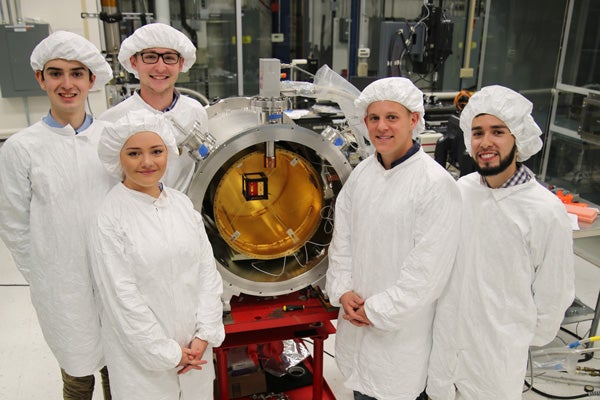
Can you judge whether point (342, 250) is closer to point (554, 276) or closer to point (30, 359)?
point (554, 276)

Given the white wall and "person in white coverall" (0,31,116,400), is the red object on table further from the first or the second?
the white wall

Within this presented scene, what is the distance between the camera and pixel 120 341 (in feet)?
4.55

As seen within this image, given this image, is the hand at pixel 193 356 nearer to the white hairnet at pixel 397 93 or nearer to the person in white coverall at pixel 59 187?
the person in white coverall at pixel 59 187

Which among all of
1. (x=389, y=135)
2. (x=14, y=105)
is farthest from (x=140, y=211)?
(x=14, y=105)

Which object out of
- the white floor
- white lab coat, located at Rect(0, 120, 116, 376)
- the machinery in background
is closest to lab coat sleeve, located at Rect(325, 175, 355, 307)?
white lab coat, located at Rect(0, 120, 116, 376)

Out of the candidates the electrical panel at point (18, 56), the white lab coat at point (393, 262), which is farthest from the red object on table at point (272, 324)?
the electrical panel at point (18, 56)

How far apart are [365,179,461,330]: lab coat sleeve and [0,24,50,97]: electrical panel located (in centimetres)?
326

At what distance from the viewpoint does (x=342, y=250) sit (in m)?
1.62

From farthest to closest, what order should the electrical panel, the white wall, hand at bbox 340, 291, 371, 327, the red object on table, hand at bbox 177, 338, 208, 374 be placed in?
the white wall
the electrical panel
the red object on table
hand at bbox 340, 291, 371, 327
hand at bbox 177, 338, 208, 374

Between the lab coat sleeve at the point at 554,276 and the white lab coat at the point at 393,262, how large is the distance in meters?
0.24

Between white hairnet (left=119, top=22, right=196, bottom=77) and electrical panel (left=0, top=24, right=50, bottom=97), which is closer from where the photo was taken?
white hairnet (left=119, top=22, right=196, bottom=77)

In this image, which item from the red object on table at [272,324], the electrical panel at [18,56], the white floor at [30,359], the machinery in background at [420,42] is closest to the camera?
the red object on table at [272,324]

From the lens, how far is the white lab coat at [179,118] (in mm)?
1713

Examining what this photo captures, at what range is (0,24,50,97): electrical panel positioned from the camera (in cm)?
361
